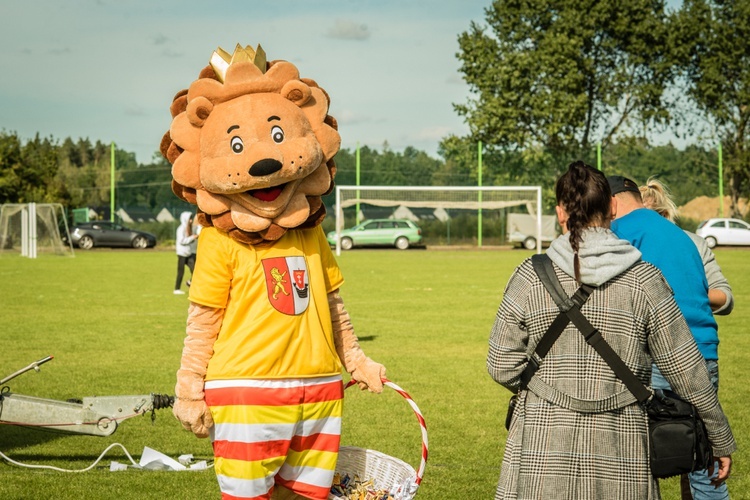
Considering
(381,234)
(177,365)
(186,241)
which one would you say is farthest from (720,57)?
(177,365)

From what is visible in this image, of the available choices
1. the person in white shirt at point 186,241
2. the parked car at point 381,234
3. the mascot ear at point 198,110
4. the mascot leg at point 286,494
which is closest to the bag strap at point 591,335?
the mascot leg at point 286,494

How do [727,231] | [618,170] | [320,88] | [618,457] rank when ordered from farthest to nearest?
[618,170] → [727,231] → [320,88] → [618,457]

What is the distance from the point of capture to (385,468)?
14.1 ft

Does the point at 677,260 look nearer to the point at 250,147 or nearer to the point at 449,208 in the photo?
the point at 250,147

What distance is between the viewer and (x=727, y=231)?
148 feet

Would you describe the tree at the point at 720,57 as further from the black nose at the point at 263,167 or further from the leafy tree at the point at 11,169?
the black nose at the point at 263,167

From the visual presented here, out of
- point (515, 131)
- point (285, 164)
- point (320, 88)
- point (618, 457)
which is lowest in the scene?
point (618, 457)

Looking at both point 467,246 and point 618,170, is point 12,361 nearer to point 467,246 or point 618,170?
point 467,246

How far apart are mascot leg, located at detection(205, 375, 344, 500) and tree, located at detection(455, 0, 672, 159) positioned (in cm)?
5001

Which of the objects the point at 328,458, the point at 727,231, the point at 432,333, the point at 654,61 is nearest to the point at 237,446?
the point at 328,458

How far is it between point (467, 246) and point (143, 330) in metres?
35.7

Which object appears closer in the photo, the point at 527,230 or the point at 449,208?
the point at 527,230

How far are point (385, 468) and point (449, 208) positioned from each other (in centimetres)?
4550

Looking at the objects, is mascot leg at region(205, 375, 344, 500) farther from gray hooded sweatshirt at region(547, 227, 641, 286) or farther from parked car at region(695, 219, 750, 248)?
parked car at region(695, 219, 750, 248)
